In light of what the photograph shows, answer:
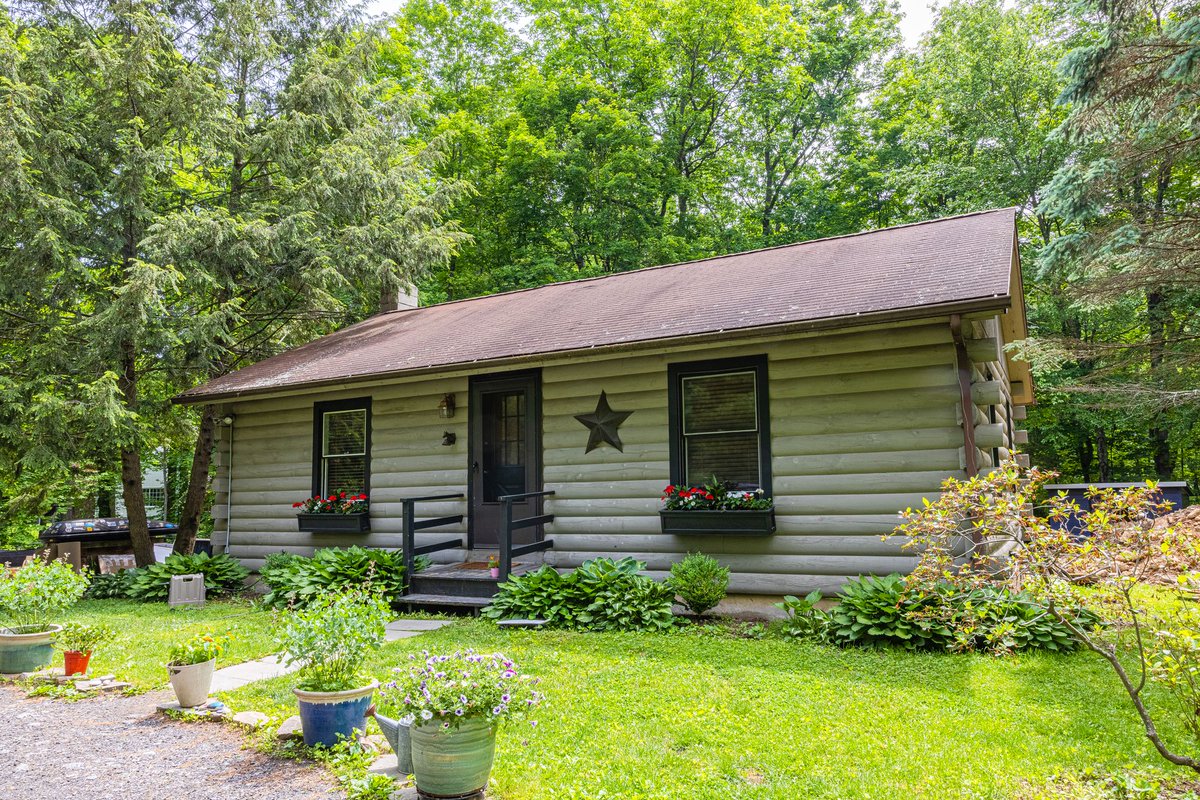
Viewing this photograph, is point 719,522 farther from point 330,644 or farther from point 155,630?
point 155,630

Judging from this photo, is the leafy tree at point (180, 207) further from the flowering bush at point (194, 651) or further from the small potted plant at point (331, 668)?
→ the small potted plant at point (331, 668)

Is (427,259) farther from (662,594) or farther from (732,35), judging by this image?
(732,35)

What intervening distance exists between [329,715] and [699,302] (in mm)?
6142

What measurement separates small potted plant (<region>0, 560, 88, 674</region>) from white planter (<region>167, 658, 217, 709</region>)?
2115mm

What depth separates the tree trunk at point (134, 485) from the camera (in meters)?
11.8

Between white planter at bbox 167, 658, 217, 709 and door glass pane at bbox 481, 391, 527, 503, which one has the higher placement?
door glass pane at bbox 481, 391, 527, 503

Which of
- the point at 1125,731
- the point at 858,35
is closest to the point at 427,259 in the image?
the point at 1125,731

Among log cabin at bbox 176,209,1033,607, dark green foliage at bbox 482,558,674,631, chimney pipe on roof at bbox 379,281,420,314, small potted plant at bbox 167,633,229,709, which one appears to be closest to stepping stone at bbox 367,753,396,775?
small potted plant at bbox 167,633,229,709

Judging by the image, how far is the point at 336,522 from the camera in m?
9.88

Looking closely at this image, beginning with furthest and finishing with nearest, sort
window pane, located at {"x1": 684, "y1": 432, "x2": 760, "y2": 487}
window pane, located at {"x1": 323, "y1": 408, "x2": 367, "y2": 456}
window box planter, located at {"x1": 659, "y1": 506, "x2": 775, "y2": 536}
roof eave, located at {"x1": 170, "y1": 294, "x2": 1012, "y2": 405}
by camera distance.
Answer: window pane, located at {"x1": 323, "y1": 408, "x2": 367, "y2": 456} < window pane, located at {"x1": 684, "y1": 432, "x2": 760, "y2": 487} < window box planter, located at {"x1": 659, "y1": 506, "x2": 775, "y2": 536} < roof eave, located at {"x1": 170, "y1": 294, "x2": 1012, "y2": 405}

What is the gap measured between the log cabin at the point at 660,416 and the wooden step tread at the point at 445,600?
5 centimetres

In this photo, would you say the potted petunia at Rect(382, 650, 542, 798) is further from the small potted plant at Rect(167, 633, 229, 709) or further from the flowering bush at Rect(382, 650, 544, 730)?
the small potted plant at Rect(167, 633, 229, 709)

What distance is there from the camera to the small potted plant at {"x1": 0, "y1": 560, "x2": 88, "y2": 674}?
587 cm

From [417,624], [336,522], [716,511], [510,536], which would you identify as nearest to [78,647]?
[417,624]
